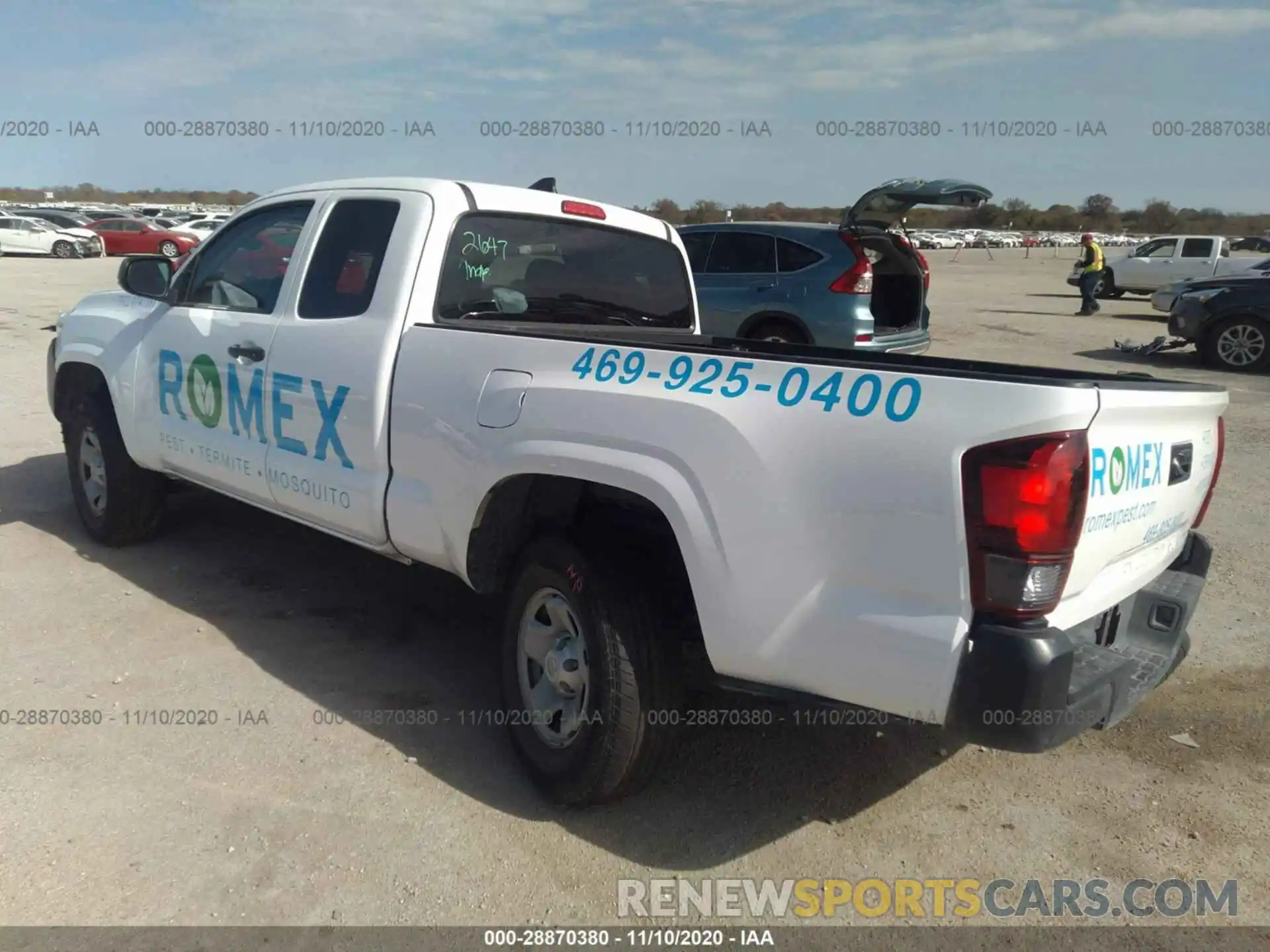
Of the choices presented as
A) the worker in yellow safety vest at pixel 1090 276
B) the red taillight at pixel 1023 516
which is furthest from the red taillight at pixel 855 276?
the worker in yellow safety vest at pixel 1090 276

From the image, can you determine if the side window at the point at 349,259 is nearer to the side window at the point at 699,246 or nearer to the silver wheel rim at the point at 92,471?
the silver wheel rim at the point at 92,471

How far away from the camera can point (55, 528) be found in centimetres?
597

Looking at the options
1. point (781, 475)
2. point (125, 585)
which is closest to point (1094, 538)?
point (781, 475)

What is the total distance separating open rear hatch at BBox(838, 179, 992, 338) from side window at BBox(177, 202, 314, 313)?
5120mm

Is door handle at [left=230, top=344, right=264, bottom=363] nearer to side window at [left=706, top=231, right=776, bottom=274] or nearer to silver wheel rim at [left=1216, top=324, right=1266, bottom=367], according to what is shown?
side window at [left=706, top=231, right=776, bottom=274]

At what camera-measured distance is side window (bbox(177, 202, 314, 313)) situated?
14.6ft

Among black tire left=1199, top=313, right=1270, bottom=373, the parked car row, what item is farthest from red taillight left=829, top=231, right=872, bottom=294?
the parked car row

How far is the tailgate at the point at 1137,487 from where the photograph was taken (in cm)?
245

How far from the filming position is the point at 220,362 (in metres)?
4.52

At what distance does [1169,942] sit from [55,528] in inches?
232

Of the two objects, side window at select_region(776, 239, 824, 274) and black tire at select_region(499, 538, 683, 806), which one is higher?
side window at select_region(776, 239, 824, 274)

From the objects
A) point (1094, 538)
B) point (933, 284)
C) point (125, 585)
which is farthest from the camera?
point (933, 284)

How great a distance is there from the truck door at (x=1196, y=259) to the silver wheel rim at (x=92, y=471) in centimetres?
2429

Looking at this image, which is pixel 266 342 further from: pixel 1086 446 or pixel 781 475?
pixel 1086 446
